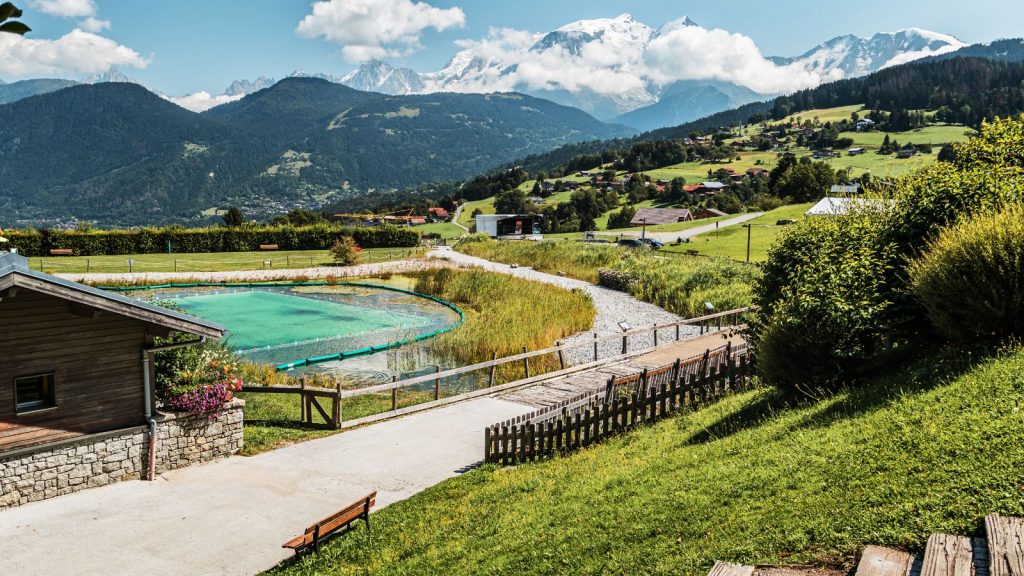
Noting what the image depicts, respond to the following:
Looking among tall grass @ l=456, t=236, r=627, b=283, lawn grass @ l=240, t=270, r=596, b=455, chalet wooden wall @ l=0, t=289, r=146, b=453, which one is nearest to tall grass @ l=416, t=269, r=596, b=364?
lawn grass @ l=240, t=270, r=596, b=455

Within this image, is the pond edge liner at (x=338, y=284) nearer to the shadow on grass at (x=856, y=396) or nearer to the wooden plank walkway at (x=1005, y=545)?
the shadow on grass at (x=856, y=396)

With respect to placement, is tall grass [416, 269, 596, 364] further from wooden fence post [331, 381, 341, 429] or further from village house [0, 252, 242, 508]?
village house [0, 252, 242, 508]

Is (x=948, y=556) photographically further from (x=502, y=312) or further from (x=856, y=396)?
(x=502, y=312)

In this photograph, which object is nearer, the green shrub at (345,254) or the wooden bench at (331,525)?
the wooden bench at (331,525)

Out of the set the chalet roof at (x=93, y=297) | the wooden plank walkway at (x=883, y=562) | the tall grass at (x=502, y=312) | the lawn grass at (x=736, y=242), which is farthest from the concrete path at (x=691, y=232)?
the wooden plank walkway at (x=883, y=562)

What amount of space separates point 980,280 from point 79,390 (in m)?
13.1

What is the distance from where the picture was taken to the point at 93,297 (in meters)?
10.3

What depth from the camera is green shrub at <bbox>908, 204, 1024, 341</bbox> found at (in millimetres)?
7434

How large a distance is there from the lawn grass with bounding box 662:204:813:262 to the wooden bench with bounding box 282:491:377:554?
3593cm

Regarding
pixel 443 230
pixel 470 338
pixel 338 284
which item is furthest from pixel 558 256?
pixel 443 230

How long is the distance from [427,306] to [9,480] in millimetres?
23429

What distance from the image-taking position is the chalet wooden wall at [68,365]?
987cm

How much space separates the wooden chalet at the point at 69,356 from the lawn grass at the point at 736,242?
36.2 m

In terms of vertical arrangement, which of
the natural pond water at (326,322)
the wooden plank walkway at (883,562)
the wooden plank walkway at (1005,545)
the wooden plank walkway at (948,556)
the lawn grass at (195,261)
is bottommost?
the natural pond water at (326,322)
